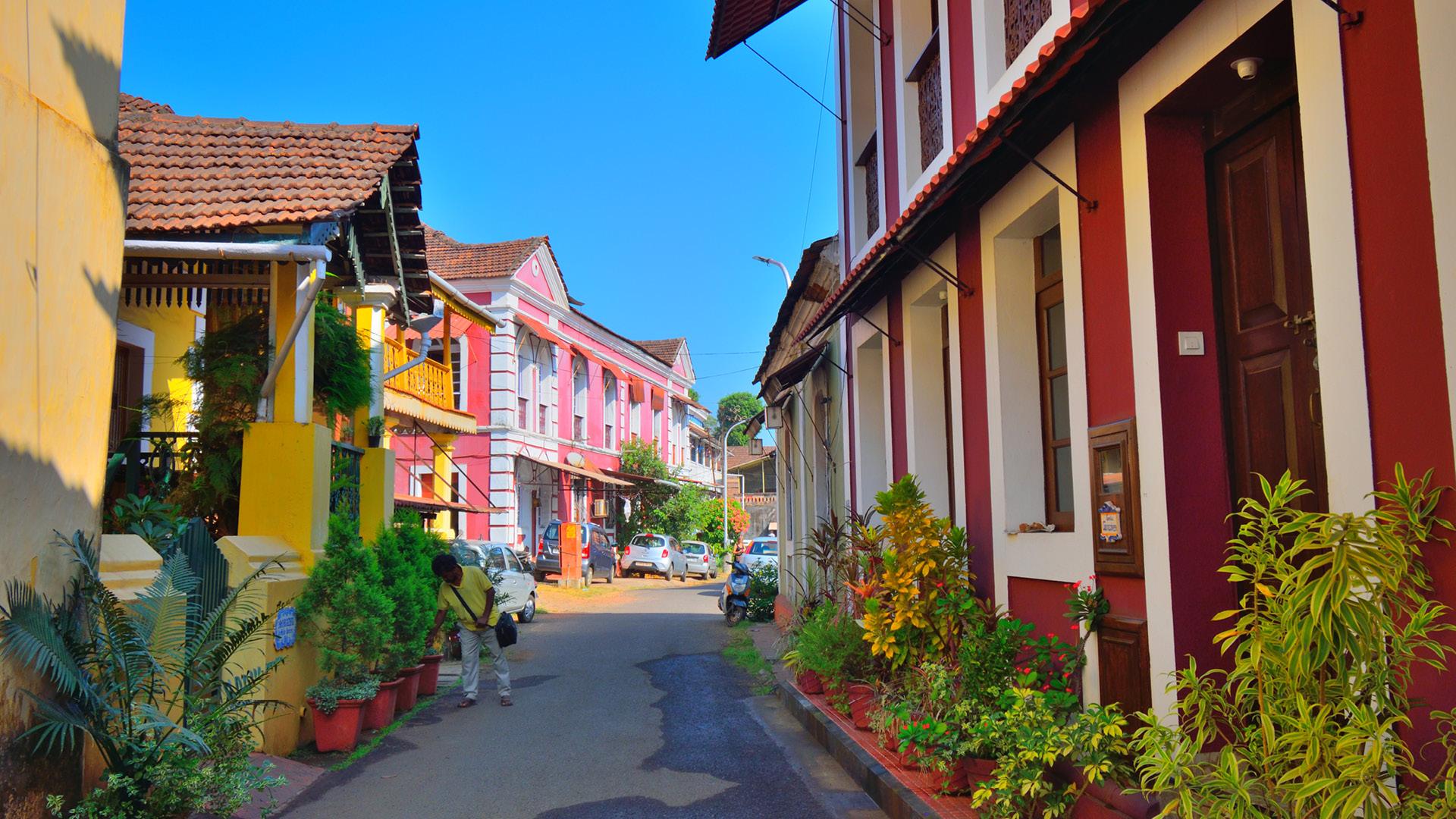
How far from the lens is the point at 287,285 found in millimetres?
9859

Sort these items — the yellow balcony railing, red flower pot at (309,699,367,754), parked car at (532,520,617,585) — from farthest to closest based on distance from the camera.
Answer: parked car at (532,520,617,585) < the yellow balcony railing < red flower pot at (309,699,367,754)

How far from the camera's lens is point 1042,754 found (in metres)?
5.24

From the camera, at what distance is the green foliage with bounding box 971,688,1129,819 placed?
5125mm

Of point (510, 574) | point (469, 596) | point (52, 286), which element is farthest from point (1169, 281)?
point (510, 574)

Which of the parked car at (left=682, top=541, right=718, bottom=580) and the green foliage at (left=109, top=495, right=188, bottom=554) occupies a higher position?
the green foliage at (left=109, top=495, right=188, bottom=554)

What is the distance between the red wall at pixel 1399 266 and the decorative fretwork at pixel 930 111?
19.4ft

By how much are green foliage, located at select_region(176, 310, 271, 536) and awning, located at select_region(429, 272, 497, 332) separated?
15.1 ft

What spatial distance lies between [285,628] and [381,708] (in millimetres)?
1643

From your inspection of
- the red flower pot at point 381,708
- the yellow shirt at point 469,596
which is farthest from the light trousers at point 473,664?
the red flower pot at point 381,708

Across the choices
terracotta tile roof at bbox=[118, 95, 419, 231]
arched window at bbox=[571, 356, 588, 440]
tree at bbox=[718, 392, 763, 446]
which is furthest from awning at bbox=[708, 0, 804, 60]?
tree at bbox=[718, 392, 763, 446]

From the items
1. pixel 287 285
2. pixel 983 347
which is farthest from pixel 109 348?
pixel 983 347

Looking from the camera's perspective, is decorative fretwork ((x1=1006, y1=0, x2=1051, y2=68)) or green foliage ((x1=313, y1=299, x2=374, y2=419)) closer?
decorative fretwork ((x1=1006, y1=0, x2=1051, y2=68))

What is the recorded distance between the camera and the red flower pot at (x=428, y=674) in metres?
12.1

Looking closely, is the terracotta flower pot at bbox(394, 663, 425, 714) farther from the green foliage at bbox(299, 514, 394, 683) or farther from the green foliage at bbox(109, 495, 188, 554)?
the green foliage at bbox(109, 495, 188, 554)
